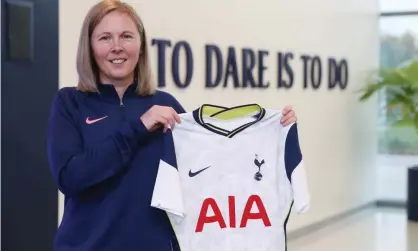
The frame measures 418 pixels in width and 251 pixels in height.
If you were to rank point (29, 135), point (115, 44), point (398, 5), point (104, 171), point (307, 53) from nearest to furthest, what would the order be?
point (104, 171), point (115, 44), point (29, 135), point (307, 53), point (398, 5)

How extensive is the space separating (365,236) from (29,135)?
3.77 m

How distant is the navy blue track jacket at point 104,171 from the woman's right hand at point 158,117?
0.02m

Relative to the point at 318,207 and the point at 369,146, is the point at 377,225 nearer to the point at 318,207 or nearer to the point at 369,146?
the point at 318,207

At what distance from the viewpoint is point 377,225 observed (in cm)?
705

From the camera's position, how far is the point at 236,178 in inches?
101

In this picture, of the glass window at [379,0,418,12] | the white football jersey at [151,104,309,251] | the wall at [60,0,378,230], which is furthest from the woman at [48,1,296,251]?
the glass window at [379,0,418,12]

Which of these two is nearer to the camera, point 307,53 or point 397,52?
point 307,53

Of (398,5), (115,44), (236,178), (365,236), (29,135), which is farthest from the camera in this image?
(398,5)

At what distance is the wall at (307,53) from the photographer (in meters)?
4.87

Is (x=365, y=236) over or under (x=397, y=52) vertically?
under

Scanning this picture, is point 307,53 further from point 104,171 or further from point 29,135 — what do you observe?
point 104,171

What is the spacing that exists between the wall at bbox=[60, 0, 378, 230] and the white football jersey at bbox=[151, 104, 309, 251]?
1.68 meters

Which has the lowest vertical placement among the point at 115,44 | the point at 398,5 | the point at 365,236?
the point at 365,236

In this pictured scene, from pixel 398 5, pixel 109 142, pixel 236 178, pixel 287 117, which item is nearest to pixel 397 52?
pixel 398 5
